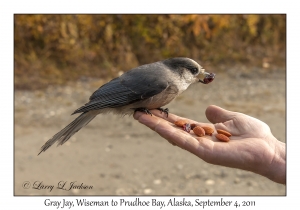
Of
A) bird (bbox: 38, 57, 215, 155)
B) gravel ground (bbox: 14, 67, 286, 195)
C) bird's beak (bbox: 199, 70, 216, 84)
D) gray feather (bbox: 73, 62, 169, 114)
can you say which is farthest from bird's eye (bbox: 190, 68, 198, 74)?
gravel ground (bbox: 14, 67, 286, 195)

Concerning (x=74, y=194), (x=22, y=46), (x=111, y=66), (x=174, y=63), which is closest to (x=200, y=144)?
(x=174, y=63)

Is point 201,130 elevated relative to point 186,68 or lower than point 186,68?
lower

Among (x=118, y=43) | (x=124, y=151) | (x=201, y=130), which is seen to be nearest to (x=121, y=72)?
(x=118, y=43)

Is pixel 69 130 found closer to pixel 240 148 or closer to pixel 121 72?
pixel 240 148

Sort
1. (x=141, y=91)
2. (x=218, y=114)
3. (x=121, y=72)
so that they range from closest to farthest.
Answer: (x=141, y=91) < (x=218, y=114) < (x=121, y=72)

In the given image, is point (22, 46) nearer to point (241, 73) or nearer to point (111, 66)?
point (111, 66)

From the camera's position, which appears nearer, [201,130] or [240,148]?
[240,148]

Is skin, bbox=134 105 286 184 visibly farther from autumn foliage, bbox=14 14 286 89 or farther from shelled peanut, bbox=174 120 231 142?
autumn foliage, bbox=14 14 286 89
